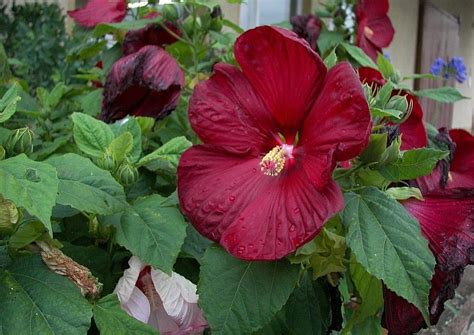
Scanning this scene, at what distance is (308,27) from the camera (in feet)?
4.78

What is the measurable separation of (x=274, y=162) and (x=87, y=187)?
0.17 m

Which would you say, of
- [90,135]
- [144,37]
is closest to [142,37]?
Answer: [144,37]

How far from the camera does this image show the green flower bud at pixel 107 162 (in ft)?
2.50

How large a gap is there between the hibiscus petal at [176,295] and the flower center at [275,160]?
0.13 m

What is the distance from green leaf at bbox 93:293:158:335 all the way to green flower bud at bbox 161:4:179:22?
0.65 metres

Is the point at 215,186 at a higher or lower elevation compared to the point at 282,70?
lower

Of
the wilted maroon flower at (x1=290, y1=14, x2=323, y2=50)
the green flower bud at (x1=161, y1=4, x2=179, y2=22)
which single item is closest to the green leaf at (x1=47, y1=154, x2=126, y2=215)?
the green flower bud at (x1=161, y1=4, x2=179, y2=22)

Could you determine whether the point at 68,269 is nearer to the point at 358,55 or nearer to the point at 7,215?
the point at 7,215

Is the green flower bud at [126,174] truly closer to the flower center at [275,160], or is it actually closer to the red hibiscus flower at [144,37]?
the flower center at [275,160]

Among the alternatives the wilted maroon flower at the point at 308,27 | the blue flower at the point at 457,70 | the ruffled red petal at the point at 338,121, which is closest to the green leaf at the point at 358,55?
the wilted maroon flower at the point at 308,27

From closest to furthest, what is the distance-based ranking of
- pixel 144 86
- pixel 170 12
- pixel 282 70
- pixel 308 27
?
1. pixel 282 70
2. pixel 144 86
3. pixel 170 12
4. pixel 308 27

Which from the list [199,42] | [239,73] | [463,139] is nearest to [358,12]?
[199,42]

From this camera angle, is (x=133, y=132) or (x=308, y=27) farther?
(x=308, y=27)

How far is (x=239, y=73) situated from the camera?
0.71 metres
